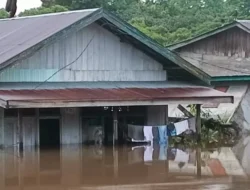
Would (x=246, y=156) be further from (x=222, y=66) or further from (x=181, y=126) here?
(x=222, y=66)

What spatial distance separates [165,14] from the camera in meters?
58.3

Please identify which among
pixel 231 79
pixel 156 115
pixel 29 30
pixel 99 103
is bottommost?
pixel 156 115

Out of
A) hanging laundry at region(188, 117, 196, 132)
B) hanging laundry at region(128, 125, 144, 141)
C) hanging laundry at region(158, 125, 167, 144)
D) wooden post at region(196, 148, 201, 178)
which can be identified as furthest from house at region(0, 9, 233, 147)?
wooden post at region(196, 148, 201, 178)

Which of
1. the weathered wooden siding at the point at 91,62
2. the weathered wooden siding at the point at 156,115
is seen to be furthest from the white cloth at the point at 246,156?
the weathered wooden siding at the point at 91,62

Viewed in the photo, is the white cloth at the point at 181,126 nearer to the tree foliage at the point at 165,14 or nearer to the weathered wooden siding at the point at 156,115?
the weathered wooden siding at the point at 156,115

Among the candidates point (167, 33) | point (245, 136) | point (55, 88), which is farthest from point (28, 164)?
point (167, 33)

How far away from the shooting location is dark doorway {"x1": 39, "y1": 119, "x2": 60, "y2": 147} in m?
26.7

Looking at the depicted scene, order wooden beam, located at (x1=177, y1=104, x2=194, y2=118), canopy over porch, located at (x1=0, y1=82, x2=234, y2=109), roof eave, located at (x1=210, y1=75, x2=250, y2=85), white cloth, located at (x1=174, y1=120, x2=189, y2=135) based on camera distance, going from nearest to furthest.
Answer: canopy over porch, located at (x1=0, y1=82, x2=234, y2=109) < white cloth, located at (x1=174, y1=120, x2=189, y2=135) < wooden beam, located at (x1=177, y1=104, x2=194, y2=118) < roof eave, located at (x1=210, y1=75, x2=250, y2=85)

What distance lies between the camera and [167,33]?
170ft

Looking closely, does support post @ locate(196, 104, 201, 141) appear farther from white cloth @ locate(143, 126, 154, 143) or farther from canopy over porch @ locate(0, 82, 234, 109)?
white cloth @ locate(143, 126, 154, 143)

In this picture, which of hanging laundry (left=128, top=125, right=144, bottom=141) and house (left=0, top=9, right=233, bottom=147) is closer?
house (left=0, top=9, right=233, bottom=147)

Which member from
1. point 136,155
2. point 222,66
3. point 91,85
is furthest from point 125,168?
point 222,66

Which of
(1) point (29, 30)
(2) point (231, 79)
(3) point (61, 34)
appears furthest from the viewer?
(2) point (231, 79)

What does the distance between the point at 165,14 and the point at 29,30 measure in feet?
105
